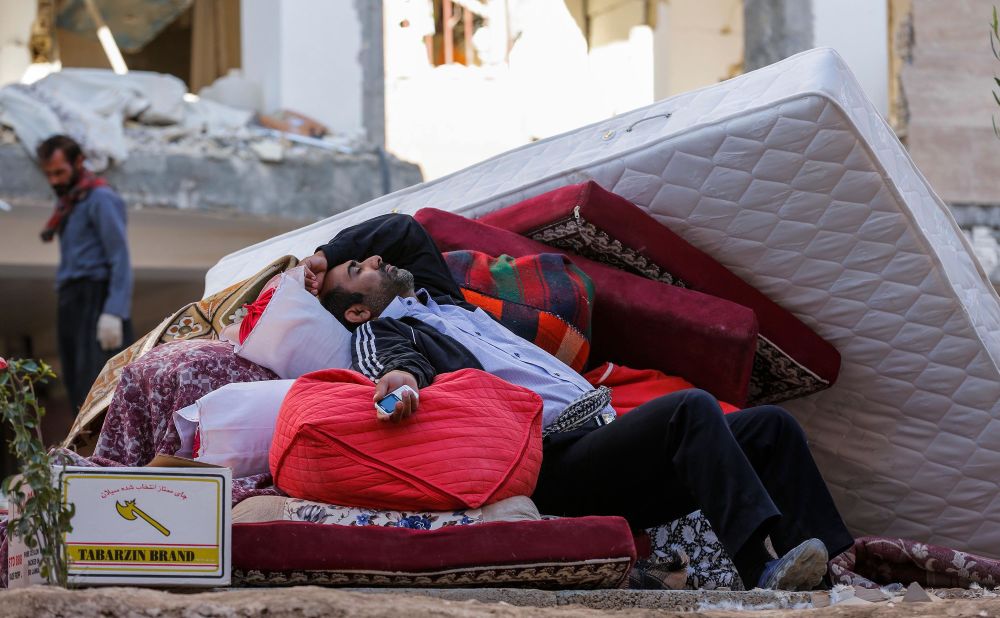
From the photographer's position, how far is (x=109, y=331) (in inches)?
241

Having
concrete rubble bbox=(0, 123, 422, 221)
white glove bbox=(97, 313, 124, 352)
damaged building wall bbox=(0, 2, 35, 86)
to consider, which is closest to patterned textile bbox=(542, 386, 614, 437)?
white glove bbox=(97, 313, 124, 352)

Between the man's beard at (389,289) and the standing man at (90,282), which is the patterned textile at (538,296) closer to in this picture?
the man's beard at (389,289)

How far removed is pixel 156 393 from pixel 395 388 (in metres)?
0.77

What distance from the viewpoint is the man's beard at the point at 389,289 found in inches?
129

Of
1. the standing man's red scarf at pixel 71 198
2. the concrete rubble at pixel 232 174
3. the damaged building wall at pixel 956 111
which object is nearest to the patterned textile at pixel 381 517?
the standing man's red scarf at pixel 71 198

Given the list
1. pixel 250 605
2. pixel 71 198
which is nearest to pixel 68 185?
pixel 71 198

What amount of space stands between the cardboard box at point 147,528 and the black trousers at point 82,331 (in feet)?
14.4

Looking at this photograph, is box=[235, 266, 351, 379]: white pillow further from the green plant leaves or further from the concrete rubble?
the concrete rubble

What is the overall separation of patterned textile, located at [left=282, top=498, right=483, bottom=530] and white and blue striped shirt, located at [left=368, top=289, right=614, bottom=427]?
1.35ft

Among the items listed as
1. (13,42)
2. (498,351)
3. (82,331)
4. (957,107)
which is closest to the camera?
(498,351)

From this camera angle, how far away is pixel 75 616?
177 centimetres

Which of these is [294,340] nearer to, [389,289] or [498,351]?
[389,289]

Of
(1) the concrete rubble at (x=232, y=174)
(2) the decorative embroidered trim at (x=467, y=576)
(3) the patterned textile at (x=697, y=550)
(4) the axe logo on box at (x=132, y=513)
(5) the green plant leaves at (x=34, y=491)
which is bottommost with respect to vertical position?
(1) the concrete rubble at (x=232, y=174)

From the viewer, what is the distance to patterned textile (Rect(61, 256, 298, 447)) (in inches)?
136
